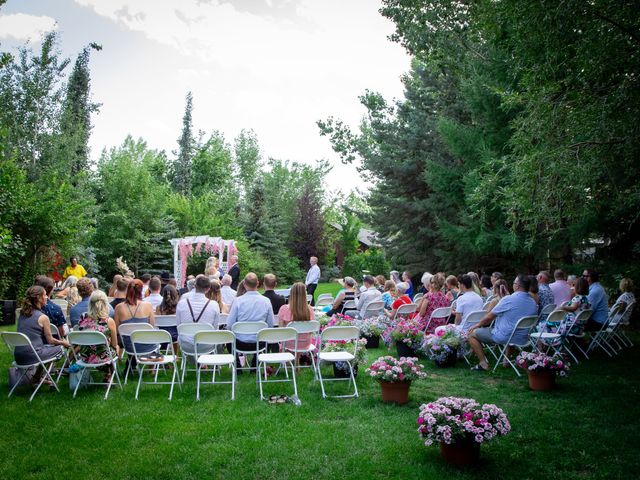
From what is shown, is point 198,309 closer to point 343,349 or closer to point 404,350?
point 343,349

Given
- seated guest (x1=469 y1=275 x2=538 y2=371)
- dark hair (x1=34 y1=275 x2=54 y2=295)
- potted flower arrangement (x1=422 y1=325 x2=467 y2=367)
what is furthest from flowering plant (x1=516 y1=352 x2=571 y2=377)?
dark hair (x1=34 y1=275 x2=54 y2=295)

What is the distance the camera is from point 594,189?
8.18 meters

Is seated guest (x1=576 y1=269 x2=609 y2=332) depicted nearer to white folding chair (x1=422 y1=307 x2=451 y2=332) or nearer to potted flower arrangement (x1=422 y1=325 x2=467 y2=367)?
white folding chair (x1=422 y1=307 x2=451 y2=332)

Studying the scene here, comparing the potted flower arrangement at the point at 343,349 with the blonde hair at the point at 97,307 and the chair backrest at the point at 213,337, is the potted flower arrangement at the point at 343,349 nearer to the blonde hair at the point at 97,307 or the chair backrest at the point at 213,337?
the chair backrest at the point at 213,337

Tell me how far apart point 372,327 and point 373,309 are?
0.62 m

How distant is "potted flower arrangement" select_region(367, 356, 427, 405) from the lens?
554 cm

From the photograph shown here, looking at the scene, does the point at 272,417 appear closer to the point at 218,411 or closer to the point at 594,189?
the point at 218,411

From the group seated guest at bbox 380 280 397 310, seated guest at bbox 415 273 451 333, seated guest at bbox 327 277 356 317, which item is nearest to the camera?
seated guest at bbox 415 273 451 333

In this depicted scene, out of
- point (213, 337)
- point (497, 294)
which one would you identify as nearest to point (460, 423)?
point (213, 337)

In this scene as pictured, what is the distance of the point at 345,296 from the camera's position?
10523 millimetres

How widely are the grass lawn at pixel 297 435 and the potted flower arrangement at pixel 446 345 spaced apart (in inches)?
39.2

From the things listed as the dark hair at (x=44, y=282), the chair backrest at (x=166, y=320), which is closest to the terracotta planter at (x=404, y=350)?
the chair backrest at (x=166, y=320)

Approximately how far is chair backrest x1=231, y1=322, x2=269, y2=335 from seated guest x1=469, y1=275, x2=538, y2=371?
3.31 m

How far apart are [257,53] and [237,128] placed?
5028 centimetres
